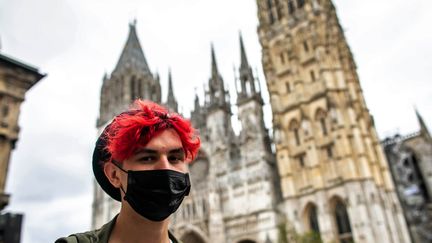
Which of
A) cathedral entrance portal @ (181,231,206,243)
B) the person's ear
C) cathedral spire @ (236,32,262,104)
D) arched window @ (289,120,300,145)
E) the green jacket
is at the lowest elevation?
the green jacket

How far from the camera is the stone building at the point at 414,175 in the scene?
2572 cm

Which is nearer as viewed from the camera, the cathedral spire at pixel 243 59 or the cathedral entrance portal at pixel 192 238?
the cathedral entrance portal at pixel 192 238

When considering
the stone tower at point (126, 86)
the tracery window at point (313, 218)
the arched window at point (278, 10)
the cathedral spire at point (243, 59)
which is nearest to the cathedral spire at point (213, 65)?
the cathedral spire at point (243, 59)

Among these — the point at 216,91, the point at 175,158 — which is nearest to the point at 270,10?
the point at 216,91

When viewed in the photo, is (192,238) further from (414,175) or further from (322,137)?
(414,175)

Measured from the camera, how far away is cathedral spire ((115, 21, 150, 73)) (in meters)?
38.5

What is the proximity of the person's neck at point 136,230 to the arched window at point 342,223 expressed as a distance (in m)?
21.9

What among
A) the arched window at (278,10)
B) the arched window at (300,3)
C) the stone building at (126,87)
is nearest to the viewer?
the arched window at (300,3)

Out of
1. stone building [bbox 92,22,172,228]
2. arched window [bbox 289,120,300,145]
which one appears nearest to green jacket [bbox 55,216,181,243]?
arched window [bbox 289,120,300,145]

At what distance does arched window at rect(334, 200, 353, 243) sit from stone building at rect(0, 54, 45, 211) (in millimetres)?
17560

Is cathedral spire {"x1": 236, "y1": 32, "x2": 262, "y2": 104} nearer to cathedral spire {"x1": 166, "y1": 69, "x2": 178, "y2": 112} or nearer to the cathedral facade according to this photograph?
the cathedral facade

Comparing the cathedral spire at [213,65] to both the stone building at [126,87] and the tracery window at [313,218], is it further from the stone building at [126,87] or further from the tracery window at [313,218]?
the tracery window at [313,218]

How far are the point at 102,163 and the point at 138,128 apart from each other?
0.30m

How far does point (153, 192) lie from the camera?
63.1 inches
